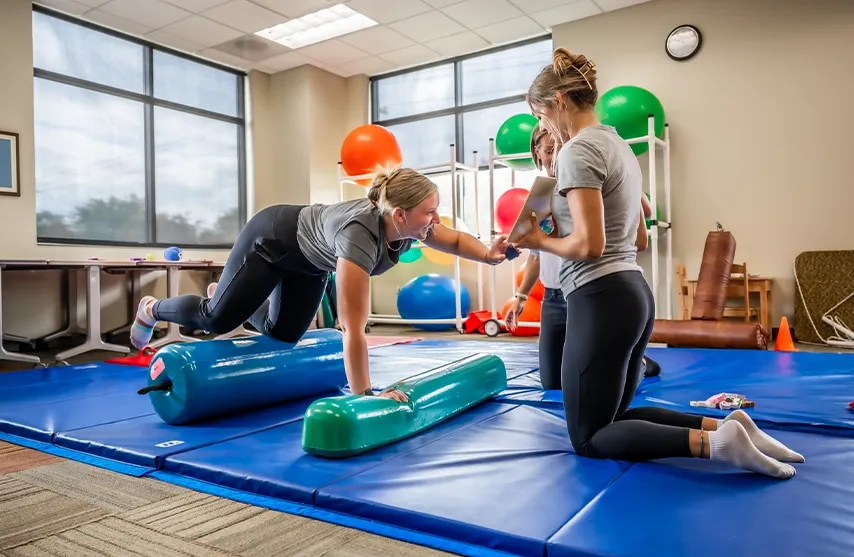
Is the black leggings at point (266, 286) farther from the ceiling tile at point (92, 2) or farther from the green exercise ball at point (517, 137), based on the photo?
the ceiling tile at point (92, 2)

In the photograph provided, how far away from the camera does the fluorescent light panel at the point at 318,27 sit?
6.04 m

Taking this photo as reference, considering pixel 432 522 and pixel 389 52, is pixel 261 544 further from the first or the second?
pixel 389 52

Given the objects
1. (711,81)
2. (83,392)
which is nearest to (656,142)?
(711,81)

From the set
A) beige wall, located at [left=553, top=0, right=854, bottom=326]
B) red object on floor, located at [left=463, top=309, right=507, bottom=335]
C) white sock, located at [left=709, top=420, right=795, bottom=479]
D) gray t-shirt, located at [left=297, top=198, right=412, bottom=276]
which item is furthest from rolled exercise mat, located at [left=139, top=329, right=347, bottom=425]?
beige wall, located at [left=553, top=0, right=854, bottom=326]

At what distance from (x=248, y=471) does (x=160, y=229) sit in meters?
5.62

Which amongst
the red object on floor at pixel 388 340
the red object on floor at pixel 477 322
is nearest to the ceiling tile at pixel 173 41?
the red object on floor at pixel 388 340

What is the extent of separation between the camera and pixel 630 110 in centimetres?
524

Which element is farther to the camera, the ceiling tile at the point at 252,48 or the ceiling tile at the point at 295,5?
the ceiling tile at the point at 252,48

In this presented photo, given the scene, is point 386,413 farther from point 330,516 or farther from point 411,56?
point 411,56

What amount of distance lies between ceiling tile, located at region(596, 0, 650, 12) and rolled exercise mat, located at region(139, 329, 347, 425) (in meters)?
4.57

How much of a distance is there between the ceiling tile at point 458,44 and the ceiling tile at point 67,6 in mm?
3250

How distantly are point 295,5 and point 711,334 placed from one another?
440 cm

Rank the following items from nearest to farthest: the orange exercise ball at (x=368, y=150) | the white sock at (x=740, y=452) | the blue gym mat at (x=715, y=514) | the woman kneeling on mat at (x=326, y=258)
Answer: the blue gym mat at (x=715, y=514) → the white sock at (x=740, y=452) → the woman kneeling on mat at (x=326, y=258) → the orange exercise ball at (x=368, y=150)

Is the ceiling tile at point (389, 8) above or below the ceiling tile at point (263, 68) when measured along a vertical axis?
below
